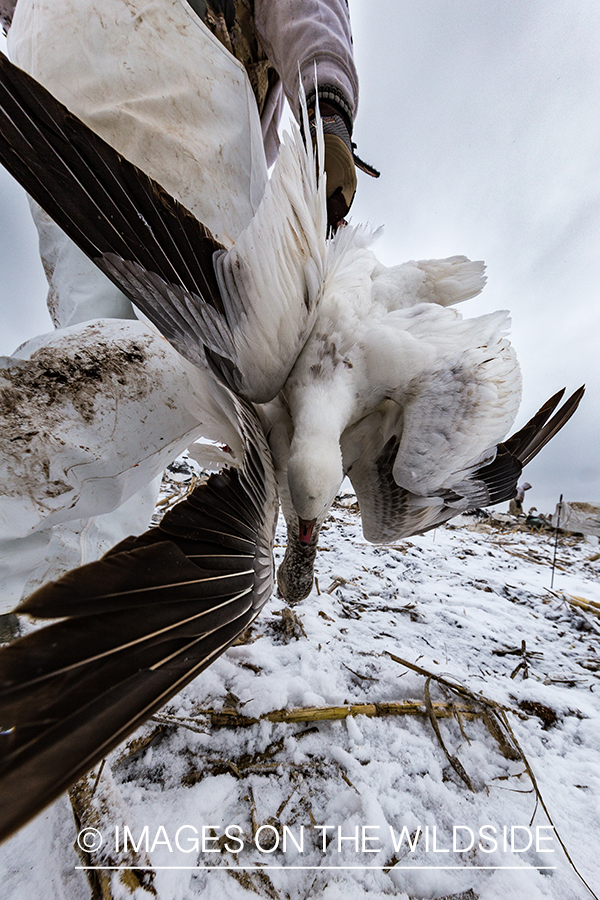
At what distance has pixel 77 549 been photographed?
115cm

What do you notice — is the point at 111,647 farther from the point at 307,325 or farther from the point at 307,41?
the point at 307,41

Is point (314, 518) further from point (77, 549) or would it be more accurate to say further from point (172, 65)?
point (172, 65)

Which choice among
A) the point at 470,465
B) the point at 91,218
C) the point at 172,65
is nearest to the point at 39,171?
the point at 91,218

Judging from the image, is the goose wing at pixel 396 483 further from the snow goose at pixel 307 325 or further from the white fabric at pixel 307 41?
the white fabric at pixel 307 41

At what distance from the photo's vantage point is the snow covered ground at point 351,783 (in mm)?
699

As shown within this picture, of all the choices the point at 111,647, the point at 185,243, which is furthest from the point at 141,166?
the point at 111,647

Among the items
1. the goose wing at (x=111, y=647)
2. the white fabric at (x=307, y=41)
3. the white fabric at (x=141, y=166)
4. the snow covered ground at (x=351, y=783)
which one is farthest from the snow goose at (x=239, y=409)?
the white fabric at (x=307, y=41)

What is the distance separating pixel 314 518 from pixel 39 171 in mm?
1069

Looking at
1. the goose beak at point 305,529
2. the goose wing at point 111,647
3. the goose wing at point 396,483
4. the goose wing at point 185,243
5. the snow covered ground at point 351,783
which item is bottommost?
the snow covered ground at point 351,783

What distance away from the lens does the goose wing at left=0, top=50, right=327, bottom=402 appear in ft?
1.77

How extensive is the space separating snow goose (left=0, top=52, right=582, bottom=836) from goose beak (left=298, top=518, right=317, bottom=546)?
11 millimetres

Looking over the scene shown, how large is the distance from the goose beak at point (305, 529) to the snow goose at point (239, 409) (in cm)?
1

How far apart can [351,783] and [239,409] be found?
40.8 inches

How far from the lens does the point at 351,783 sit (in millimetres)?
887
